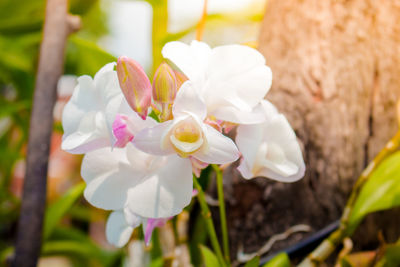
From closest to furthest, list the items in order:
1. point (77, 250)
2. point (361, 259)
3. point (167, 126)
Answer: point (167, 126) < point (361, 259) < point (77, 250)

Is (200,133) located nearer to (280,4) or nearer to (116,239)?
(116,239)

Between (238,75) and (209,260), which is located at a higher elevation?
(238,75)

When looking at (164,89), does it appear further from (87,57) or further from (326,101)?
(87,57)

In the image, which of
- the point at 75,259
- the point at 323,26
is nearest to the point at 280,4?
the point at 323,26

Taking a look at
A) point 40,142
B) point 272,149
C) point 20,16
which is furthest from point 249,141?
point 20,16

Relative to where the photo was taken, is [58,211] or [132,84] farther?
[58,211]

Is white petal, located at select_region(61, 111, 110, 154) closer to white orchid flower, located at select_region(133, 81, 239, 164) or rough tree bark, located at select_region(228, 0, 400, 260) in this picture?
white orchid flower, located at select_region(133, 81, 239, 164)

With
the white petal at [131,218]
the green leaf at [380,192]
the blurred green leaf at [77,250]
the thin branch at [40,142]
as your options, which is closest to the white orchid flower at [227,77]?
the white petal at [131,218]
